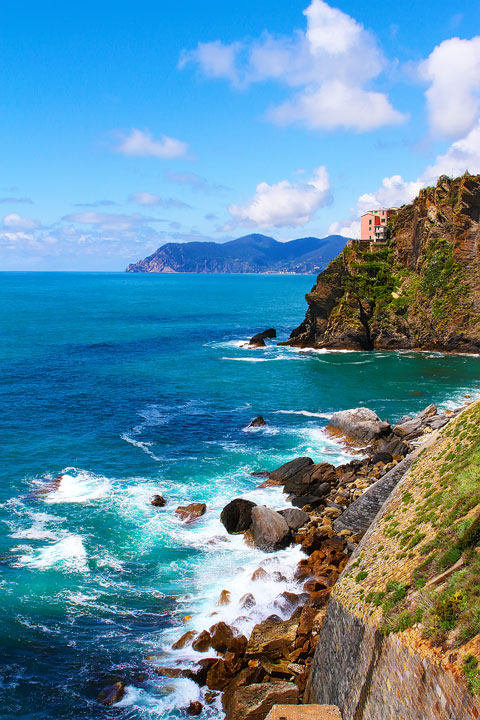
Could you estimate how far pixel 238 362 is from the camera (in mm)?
89250

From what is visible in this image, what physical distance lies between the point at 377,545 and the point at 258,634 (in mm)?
7250

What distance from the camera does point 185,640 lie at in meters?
25.7

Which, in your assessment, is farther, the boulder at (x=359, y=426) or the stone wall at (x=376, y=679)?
the boulder at (x=359, y=426)

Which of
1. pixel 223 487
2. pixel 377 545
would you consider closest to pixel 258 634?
pixel 377 545

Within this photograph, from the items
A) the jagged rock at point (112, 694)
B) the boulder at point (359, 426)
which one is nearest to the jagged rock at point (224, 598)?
the jagged rock at point (112, 694)

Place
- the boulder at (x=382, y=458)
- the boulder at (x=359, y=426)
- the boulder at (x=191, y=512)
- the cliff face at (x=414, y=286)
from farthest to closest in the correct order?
the cliff face at (x=414, y=286) < the boulder at (x=359, y=426) < the boulder at (x=382, y=458) < the boulder at (x=191, y=512)

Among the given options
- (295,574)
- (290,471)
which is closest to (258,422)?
(290,471)

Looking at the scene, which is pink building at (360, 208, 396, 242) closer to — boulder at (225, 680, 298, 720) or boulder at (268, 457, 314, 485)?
boulder at (268, 457, 314, 485)

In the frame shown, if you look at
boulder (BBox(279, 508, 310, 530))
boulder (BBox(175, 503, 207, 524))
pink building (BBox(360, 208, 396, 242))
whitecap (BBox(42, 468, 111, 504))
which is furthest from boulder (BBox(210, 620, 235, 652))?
pink building (BBox(360, 208, 396, 242))

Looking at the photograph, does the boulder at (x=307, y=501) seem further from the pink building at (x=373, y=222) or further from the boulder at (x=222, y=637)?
the pink building at (x=373, y=222)

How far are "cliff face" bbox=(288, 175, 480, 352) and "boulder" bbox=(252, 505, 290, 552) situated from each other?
224ft

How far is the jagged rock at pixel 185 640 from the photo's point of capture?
1001 inches

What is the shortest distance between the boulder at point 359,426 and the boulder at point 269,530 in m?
18.9

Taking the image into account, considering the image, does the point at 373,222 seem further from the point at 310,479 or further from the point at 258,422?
the point at 310,479
